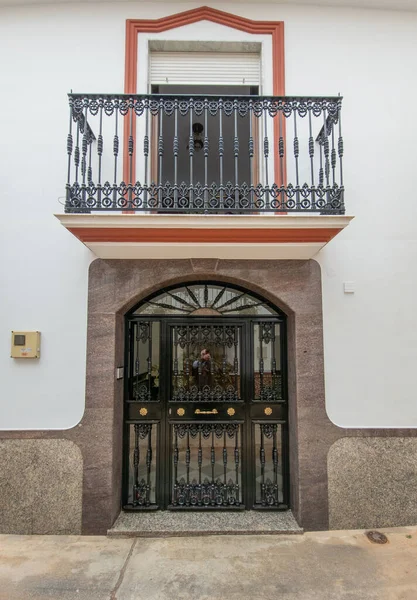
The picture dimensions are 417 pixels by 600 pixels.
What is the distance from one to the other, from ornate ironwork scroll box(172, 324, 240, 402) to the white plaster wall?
1.05 meters

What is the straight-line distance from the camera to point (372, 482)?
3738mm

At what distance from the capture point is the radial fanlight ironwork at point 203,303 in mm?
4137

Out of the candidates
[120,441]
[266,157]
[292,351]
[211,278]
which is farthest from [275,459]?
[266,157]

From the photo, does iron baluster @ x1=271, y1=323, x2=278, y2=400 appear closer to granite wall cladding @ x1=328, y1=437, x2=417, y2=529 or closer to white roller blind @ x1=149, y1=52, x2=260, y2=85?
granite wall cladding @ x1=328, y1=437, x2=417, y2=529

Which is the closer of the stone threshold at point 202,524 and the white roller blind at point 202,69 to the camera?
the stone threshold at point 202,524

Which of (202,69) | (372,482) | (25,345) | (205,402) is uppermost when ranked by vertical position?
(202,69)

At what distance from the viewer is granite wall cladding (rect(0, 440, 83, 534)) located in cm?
366

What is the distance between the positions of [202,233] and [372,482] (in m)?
3.21

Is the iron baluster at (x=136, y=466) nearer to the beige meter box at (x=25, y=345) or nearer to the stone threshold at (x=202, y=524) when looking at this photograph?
the stone threshold at (x=202, y=524)

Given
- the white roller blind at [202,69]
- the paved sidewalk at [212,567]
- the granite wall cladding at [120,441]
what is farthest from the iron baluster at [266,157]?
the paved sidewalk at [212,567]

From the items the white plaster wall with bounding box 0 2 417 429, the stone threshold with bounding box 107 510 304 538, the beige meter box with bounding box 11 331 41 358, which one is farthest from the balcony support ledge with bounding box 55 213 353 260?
the stone threshold with bounding box 107 510 304 538

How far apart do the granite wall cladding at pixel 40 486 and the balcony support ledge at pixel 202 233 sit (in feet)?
7.24

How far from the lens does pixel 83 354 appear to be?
12.6 ft

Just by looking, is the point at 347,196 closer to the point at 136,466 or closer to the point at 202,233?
the point at 202,233
